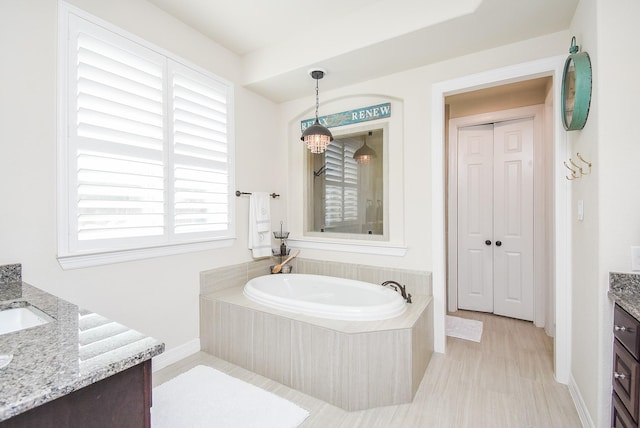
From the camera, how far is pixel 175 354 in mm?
2535

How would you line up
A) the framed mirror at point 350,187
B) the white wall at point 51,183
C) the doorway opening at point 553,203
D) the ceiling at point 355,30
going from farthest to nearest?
the framed mirror at point 350,187 → the doorway opening at point 553,203 → the ceiling at point 355,30 → the white wall at point 51,183

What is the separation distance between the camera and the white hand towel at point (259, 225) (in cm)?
320

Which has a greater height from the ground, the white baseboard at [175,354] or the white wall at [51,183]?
the white wall at [51,183]

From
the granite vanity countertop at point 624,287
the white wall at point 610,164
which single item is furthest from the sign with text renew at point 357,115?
the granite vanity countertop at point 624,287

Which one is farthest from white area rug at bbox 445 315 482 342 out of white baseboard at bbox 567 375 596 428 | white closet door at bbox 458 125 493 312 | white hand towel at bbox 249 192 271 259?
white hand towel at bbox 249 192 271 259

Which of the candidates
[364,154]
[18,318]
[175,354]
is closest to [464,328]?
[364,154]

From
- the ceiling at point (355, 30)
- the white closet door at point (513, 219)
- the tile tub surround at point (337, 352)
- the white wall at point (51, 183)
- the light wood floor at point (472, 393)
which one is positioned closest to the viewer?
the white wall at point (51, 183)

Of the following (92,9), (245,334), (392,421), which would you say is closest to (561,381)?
(392,421)

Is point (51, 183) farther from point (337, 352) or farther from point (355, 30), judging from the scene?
point (355, 30)

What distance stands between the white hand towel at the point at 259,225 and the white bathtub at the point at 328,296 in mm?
336

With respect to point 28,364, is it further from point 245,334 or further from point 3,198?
point 245,334

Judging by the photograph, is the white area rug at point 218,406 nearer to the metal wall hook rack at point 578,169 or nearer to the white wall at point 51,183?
the white wall at point 51,183

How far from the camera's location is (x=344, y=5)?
92.9 inches

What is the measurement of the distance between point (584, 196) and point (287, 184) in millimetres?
2695
